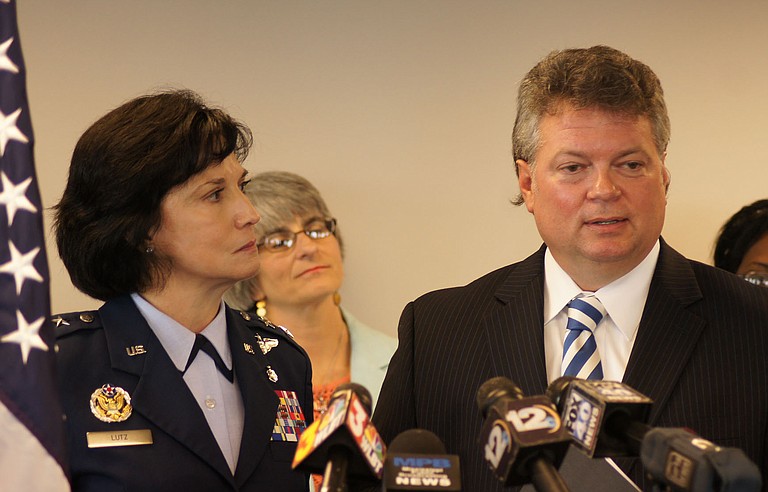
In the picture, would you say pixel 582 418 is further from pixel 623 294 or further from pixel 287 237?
pixel 287 237

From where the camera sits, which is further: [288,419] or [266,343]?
[266,343]

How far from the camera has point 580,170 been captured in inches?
86.9

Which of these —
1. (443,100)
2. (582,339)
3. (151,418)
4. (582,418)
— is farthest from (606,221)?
(443,100)

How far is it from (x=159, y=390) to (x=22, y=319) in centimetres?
54

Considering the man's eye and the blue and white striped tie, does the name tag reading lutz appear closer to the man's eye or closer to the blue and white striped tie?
the blue and white striped tie

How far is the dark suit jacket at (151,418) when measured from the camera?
2020 millimetres

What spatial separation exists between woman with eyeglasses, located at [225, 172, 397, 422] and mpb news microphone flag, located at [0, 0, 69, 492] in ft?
6.87

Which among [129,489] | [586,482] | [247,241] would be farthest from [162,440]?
[586,482]

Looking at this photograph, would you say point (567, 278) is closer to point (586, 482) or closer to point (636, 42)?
point (586, 482)

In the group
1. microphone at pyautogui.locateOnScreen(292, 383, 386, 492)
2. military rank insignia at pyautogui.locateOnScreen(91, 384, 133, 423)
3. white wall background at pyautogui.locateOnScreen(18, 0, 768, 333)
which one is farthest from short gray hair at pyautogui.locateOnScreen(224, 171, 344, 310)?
microphone at pyautogui.locateOnScreen(292, 383, 386, 492)

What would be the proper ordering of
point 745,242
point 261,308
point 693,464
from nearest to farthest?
point 693,464
point 745,242
point 261,308

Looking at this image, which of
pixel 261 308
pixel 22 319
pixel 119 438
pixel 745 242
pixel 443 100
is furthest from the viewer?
pixel 443 100

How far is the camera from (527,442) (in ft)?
4.35

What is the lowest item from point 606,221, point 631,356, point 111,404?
point 111,404
